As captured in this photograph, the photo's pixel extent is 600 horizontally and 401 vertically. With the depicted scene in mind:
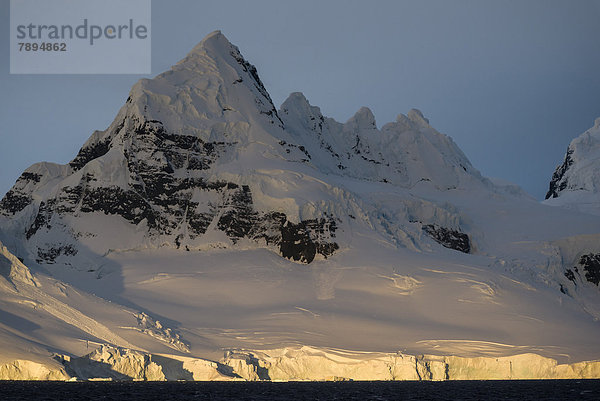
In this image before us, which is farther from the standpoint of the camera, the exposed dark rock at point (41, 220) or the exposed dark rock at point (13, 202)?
the exposed dark rock at point (13, 202)

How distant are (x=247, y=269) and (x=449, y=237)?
5298cm

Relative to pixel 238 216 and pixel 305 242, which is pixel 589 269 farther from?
pixel 238 216

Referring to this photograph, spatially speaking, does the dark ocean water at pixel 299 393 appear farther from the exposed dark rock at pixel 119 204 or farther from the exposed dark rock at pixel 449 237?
the exposed dark rock at pixel 449 237

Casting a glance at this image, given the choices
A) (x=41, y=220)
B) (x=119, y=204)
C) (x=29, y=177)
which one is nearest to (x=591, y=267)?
(x=119, y=204)

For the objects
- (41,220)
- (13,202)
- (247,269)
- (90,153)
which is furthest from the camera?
(90,153)

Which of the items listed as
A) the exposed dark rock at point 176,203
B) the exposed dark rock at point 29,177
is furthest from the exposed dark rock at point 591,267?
the exposed dark rock at point 29,177

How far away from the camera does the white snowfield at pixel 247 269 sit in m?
111

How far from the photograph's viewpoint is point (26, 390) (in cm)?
8806

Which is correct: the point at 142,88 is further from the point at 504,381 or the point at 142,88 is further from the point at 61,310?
the point at 504,381

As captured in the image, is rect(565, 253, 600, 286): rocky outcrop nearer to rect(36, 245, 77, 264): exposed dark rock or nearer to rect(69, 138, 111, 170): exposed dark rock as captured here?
rect(36, 245, 77, 264): exposed dark rock

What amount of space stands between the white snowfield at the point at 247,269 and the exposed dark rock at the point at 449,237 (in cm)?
44

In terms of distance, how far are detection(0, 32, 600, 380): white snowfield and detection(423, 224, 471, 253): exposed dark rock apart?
17.3 inches

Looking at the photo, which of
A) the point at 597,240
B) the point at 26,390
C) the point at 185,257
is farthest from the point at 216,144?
the point at 26,390

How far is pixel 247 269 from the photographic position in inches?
6093
